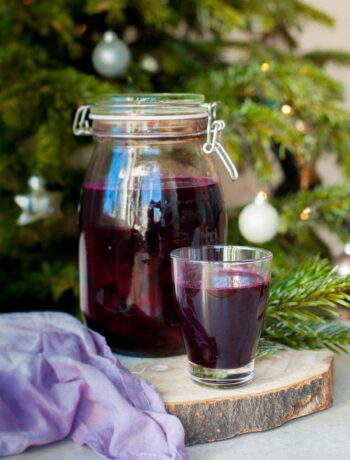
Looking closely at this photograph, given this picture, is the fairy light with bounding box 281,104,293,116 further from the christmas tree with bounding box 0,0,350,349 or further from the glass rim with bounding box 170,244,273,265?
the glass rim with bounding box 170,244,273,265

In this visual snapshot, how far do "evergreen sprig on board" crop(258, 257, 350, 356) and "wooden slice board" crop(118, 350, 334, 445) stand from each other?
0.04 m

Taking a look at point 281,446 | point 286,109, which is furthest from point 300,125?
point 281,446

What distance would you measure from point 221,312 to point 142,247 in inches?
4.8

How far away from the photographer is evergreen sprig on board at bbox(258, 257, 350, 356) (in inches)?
29.3

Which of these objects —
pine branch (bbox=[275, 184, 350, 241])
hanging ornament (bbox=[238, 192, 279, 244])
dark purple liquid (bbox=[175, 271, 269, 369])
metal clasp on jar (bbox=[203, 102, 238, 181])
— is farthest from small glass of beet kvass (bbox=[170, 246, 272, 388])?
pine branch (bbox=[275, 184, 350, 241])

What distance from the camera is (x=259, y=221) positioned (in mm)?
964

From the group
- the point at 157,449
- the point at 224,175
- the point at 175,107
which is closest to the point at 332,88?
the point at 224,175

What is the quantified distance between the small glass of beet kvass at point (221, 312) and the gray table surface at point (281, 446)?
5 centimetres

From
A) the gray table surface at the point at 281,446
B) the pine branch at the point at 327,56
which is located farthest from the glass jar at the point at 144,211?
the pine branch at the point at 327,56

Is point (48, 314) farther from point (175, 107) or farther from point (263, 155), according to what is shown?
point (263, 155)

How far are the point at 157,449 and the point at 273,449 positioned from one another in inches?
3.9

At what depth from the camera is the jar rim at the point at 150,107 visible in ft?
2.43

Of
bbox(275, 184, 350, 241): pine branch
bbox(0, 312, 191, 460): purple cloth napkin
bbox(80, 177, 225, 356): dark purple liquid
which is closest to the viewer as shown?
bbox(0, 312, 191, 460): purple cloth napkin

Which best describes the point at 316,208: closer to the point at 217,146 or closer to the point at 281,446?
the point at 217,146
